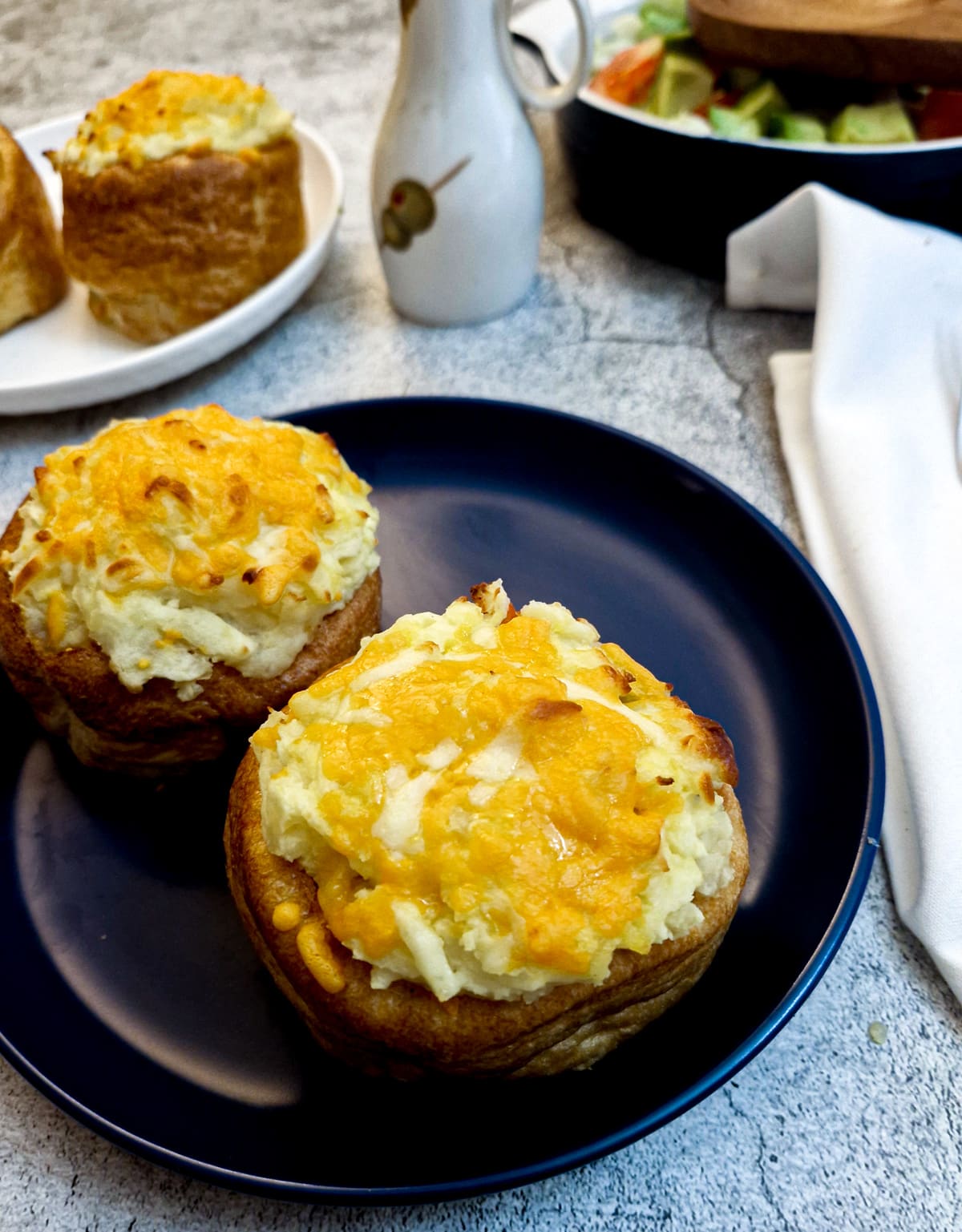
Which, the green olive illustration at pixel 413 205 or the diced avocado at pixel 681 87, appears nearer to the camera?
the green olive illustration at pixel 413 205

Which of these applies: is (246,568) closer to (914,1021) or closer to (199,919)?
(199,919)

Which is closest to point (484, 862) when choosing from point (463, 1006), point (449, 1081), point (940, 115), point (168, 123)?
point (463, 1006)

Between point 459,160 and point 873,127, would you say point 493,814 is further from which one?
point 873,127

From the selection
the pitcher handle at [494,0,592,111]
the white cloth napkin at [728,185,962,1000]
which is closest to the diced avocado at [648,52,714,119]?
the pitcher handle at [494,0,592,111]

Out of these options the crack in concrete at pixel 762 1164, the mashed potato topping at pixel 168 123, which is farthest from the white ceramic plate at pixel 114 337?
the crack in concrete at pixel 762 1164

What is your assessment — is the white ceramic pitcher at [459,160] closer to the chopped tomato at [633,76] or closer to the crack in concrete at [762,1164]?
the chopped tomato at [633,76]

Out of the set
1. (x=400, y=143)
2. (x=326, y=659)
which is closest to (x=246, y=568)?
(x=326, y=659)
